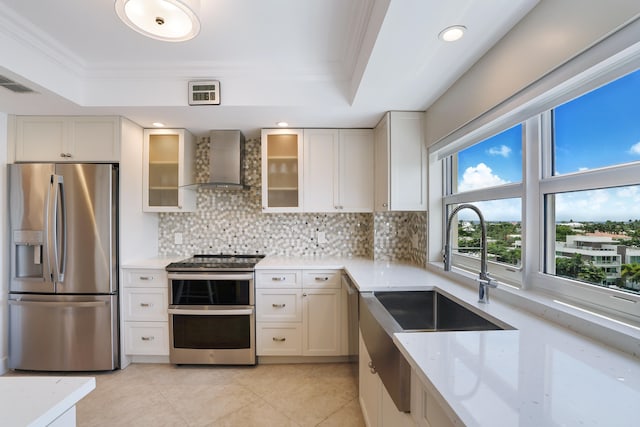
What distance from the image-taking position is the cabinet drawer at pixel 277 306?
249cm

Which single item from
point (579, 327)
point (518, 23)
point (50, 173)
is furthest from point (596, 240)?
point (50, 173)

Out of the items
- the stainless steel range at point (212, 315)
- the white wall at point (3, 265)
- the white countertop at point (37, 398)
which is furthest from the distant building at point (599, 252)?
the white wall at point (3, 265)

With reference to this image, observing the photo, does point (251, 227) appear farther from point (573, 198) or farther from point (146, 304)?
point (573, 198)

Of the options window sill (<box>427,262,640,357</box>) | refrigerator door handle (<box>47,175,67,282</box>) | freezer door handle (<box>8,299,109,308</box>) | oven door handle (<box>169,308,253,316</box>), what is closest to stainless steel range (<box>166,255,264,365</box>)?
oven door handle (<box>169,308,253,316</box>)

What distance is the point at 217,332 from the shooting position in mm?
2445

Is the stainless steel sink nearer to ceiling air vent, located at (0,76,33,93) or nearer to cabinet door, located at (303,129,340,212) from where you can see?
cabinet door, located at (303,129,340,212)

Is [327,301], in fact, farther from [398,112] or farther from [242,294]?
[398,112]

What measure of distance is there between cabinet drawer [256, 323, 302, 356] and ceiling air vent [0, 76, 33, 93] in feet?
8.39

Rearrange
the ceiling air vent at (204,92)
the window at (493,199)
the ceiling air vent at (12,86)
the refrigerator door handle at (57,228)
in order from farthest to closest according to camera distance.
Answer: the refrigerator door handle at (57,228) < the ceiling air vent at (204,92) < the ceiling air vent at (12,86) < the window at (493,199)

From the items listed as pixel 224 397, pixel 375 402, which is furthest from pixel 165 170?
pixel 375 402

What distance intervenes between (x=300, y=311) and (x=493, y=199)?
1.78 m

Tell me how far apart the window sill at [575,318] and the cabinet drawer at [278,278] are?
5.02 feet

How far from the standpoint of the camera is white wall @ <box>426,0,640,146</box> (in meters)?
0.94

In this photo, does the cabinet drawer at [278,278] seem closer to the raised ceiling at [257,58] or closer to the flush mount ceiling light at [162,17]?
the raised ceiling at [257,58]
